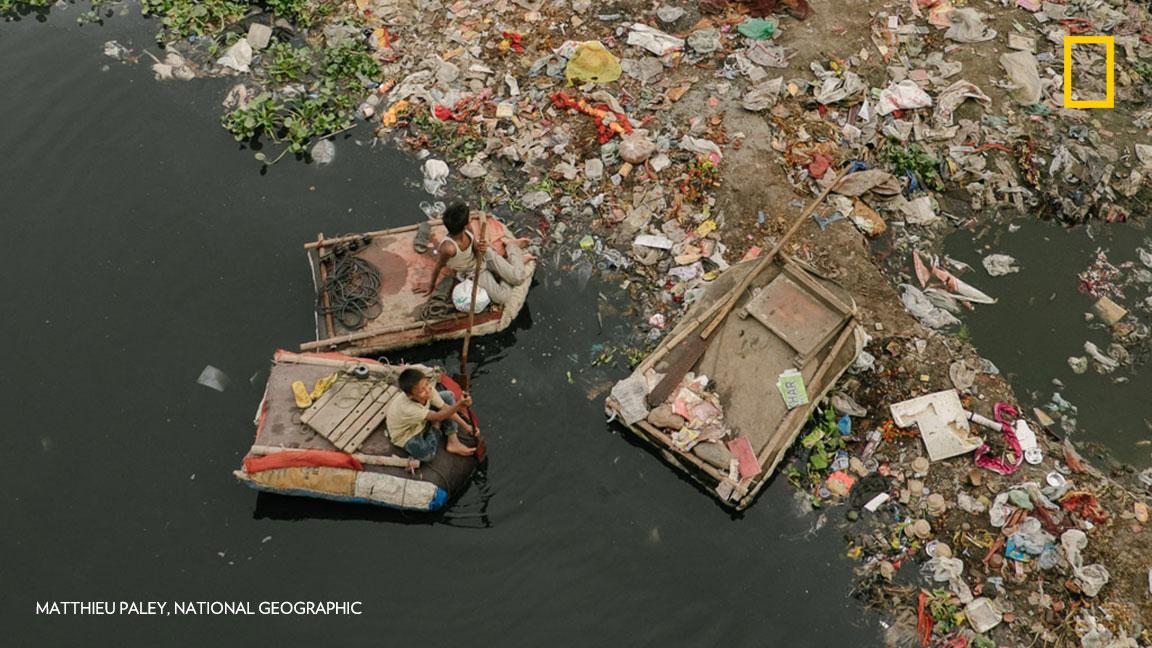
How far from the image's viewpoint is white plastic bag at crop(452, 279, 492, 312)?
847 centimetres

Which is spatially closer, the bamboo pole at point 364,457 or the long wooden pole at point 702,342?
the bamboo pole at point 364,457

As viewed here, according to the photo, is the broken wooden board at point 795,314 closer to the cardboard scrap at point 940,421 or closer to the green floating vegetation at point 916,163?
the cardboard scrap at point 940,421

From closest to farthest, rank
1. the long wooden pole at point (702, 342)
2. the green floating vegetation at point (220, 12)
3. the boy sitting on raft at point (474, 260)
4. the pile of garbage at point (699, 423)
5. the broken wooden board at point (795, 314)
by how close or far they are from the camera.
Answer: the boy sitting on raft at point (474, 260) < the pile of garbage at point (699, 423) < the long wooden pole at point (702, 342) < the broken wooden board at point (795, 314) < the green floating vegetation at point (220, 12)

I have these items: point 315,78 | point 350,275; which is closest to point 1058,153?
point 350,275

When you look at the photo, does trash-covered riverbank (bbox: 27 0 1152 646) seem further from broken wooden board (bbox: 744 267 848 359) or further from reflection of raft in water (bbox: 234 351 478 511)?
reflection of raft in water (bbox: 234 351 478 511)

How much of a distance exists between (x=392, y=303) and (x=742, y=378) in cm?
409

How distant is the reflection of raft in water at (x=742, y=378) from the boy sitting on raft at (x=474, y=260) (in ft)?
5.61

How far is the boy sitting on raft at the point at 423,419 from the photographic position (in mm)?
7047

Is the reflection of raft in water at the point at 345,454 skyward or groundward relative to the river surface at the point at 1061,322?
skyward

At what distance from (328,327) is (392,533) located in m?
2.44

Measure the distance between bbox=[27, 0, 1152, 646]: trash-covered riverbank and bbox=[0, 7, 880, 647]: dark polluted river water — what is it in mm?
812

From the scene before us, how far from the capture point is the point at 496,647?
24.2ft

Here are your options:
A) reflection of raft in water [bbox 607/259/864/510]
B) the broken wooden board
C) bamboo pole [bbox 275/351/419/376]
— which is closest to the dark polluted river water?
reflection of raft in water [bbox 607/259/864/510]

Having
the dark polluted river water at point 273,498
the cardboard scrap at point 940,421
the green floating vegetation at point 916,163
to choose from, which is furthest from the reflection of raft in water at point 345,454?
the green floating vegetation at point 916,163
